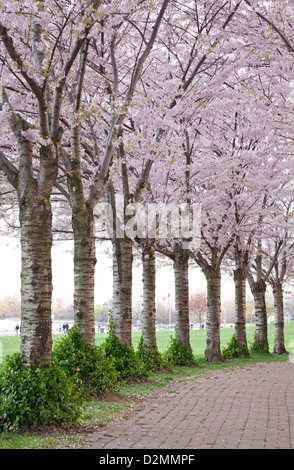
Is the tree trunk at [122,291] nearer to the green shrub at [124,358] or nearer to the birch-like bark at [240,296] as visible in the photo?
the green shrub at [124,358]

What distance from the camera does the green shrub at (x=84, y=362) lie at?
9.21 metres

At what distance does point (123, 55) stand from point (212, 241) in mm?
7923

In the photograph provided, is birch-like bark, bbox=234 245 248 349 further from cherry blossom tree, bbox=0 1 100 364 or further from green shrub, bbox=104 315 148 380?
cherry blossom tree, bbox=0 1 100 364

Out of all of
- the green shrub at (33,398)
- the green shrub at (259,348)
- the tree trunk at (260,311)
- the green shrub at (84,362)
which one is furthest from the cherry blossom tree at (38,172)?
the green shrub at (259,348)

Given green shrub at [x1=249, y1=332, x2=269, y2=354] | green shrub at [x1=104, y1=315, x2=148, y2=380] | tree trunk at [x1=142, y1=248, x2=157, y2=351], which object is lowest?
green shrub at [x1=249, y1=332, x2=269, y2=354]

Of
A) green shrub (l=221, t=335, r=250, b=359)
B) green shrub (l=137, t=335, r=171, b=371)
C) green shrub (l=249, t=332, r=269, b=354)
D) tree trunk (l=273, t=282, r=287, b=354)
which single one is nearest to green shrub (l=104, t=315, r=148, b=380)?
green shrub (l=137, t=335, r=171, b=371)

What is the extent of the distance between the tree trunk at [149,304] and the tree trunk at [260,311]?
8.80 meters

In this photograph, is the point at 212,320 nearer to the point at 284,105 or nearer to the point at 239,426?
the point at 284,105

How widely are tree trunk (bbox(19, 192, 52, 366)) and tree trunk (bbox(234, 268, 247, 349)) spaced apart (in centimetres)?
1398

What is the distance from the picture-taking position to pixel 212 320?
1872 centimetres

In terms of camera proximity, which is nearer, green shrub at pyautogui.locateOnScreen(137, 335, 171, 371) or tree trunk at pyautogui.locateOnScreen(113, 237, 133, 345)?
tree trunk at pyautogui.locateOnScreen(113, 237, 133, 345)

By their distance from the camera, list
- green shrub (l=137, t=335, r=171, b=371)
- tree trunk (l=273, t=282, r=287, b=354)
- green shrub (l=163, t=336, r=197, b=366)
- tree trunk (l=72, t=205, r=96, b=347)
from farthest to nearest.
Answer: tree trunk (l=273, t=282, r=287, b=354)
green shrub (l=163, t=336, r=197, b=366)
green shrub (l=137, t=335, r=171, b=371)
tree trunk (l=72, t=205, r=96, b=347)

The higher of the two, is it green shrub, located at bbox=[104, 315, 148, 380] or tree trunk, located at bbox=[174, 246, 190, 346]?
tree trunk, located at bbox=[174, 246, 190, 346]

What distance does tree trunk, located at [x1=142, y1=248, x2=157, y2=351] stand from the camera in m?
14.3
